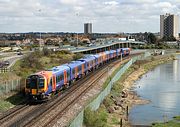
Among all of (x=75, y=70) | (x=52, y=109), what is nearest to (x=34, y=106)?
(x=52, y=109)

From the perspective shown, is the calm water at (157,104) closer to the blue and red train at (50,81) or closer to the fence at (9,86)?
the blue and red train at (50,81)

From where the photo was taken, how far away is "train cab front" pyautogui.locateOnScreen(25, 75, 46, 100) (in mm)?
35938

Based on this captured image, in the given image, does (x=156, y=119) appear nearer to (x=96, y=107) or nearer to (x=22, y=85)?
(x=96, y=107)

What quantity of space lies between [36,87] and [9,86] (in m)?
6.22

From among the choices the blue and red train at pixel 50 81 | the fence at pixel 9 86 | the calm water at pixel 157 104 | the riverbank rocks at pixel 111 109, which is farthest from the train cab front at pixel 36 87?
the calm water at pixel 157 104

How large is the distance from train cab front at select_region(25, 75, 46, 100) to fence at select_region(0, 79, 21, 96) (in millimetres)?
4430

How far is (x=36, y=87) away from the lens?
118 ft

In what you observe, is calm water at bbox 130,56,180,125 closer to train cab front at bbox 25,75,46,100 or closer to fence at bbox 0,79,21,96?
train cab front at bbox 25,75,46,100

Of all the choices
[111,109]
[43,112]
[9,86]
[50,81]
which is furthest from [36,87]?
[111,109]

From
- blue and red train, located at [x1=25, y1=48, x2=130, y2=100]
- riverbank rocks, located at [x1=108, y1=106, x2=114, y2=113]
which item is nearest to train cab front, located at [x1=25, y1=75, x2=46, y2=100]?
blue and red train, located at [x1=25, y1=48, x2=130, y2=100]

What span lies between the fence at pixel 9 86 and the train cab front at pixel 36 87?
4430mm

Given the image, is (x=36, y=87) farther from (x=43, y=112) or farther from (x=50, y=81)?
(x=43, y=112)

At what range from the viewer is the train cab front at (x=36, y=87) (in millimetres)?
35938

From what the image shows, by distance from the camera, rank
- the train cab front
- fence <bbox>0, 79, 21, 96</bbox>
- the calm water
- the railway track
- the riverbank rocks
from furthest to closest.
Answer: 1. the calm water
2. the riverbank rocks
3. fence <bbox>0, 79, 21, 96</bbox>
4. the train cab front
5. the railway track
